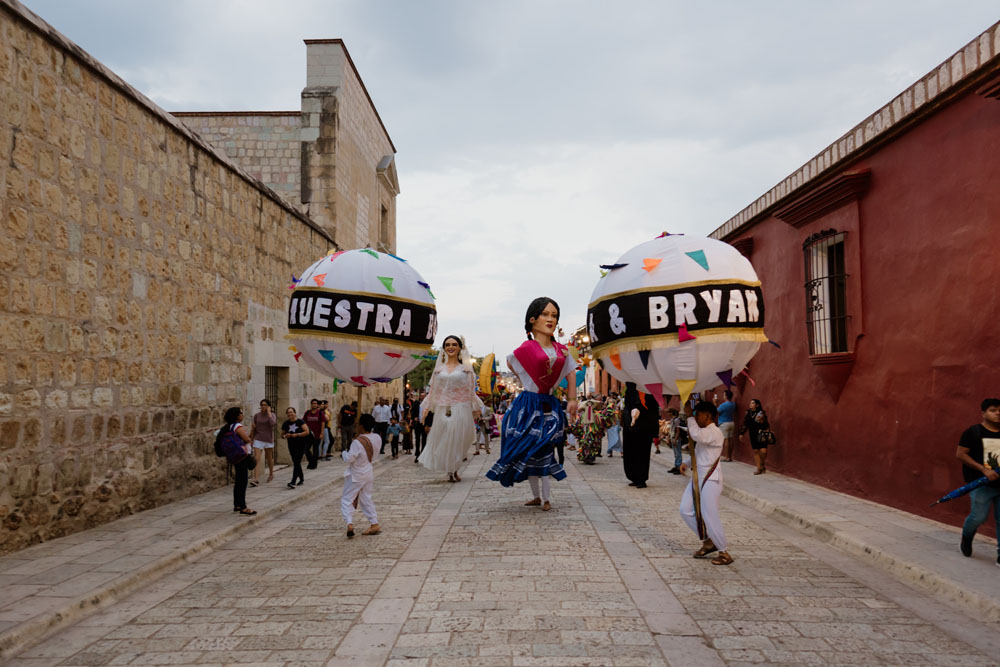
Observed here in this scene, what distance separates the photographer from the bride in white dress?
448 inches

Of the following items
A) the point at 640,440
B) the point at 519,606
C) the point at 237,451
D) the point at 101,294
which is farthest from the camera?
the point at 640,440

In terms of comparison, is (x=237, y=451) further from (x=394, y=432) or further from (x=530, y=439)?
(x=394, y=432)

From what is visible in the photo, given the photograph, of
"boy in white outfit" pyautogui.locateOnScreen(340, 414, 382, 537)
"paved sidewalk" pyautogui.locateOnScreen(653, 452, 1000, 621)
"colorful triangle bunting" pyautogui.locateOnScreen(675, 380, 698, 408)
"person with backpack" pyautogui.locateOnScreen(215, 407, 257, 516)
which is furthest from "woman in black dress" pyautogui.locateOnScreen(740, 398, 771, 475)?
"person with backpack" pyautogui.locateOnScreen(215, 407, 257, 516)

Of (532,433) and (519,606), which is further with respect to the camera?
(532,433)

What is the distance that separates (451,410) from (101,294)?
17.5ft

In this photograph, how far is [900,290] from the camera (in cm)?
859

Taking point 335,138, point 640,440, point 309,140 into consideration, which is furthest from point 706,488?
point 309,140

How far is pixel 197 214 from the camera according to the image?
1023 cm

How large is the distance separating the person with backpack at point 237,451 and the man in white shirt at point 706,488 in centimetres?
495

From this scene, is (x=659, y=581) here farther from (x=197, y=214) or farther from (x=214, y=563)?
(x=197, y=214)

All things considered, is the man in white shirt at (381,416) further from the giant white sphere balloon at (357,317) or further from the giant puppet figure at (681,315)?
the giant puppet figure at (681,315)

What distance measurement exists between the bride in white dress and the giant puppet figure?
5.67m

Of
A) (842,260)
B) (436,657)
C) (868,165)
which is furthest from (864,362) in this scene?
(436,657)

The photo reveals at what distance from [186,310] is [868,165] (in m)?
9.11
